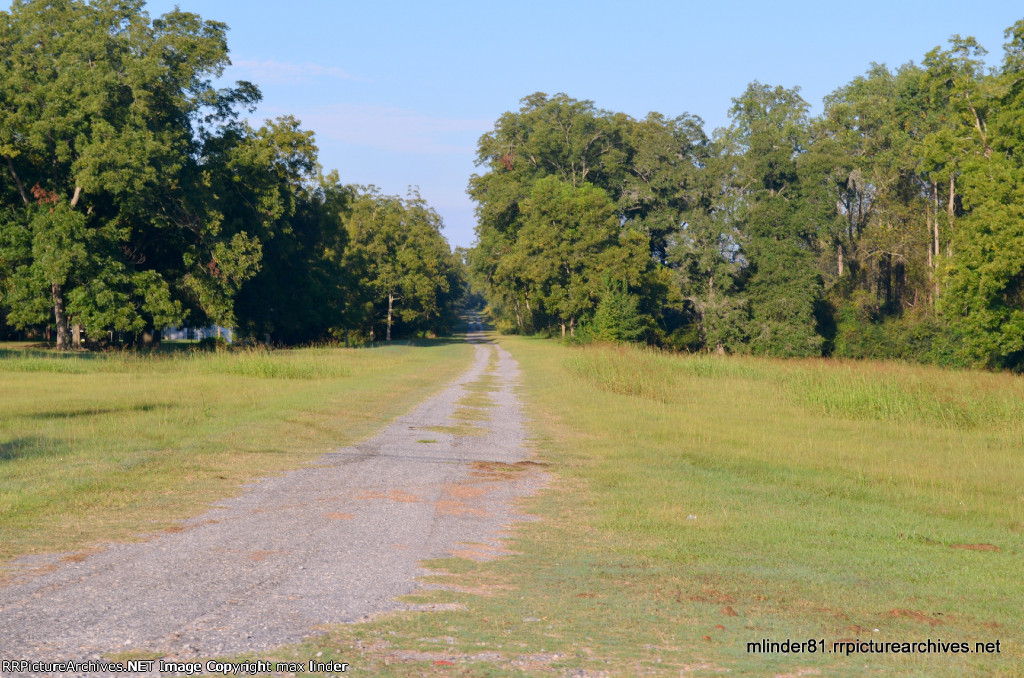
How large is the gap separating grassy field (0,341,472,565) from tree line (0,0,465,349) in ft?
35.4

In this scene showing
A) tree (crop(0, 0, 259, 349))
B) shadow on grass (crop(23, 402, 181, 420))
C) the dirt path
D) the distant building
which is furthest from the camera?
the distant building

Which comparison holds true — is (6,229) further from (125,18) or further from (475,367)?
(475,367)

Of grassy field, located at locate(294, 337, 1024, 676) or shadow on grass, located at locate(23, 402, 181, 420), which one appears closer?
grassy field, located at locate(294, 337, 1024, 676)

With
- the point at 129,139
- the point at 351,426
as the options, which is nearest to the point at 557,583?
→ the point at 351,426

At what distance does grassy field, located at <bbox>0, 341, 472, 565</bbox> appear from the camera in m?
9.13

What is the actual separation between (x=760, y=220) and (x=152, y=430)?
2310 inches

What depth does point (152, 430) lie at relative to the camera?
52.1 feet

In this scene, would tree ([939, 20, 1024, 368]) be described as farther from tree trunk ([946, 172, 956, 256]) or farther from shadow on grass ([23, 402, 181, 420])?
shadow on grass ([23, 402, 181, 420])

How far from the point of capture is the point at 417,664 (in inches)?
194

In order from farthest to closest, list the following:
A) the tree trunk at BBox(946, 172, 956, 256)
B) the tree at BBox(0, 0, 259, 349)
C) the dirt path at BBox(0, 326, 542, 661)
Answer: the tree trunk at BBox(946, 172, 956, 256)
the tree at BBox(0, 0, 259, 349)
the dirt path at BBox(0, 326, 542, 661)

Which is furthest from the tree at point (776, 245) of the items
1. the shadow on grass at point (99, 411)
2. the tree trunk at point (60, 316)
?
the shadow on grass at point (99, 411)

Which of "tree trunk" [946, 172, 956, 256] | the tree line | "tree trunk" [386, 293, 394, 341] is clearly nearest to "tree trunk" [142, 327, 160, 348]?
the tree line

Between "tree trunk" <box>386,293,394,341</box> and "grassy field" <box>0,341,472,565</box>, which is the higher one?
"tree trunk" <box>386,293,394,341</box>

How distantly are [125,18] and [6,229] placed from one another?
46.1 feet
